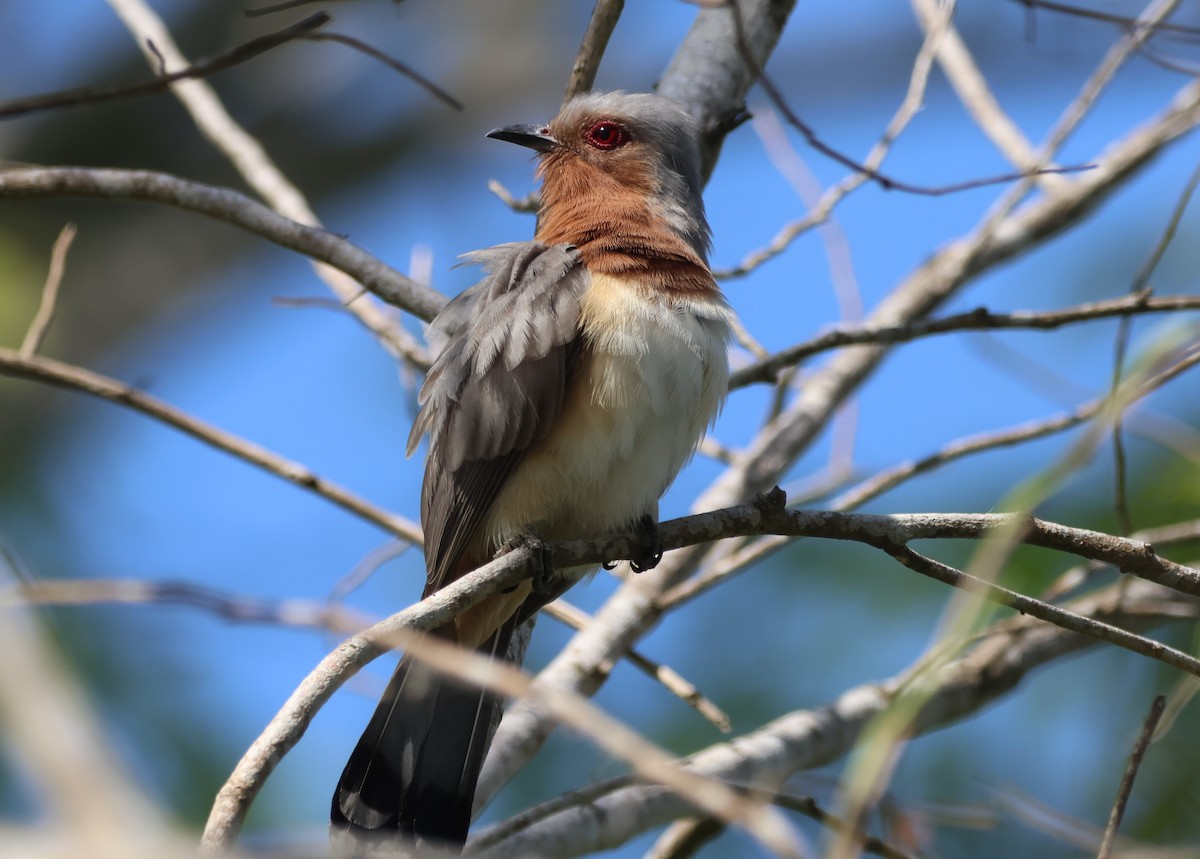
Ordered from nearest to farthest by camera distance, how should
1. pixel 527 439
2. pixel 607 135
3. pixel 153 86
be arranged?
pixel 153 86 < pixel 527 439 < pixel 607 135

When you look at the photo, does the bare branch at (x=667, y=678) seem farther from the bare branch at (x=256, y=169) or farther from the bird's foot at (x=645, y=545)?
the bare branch at (x=256, y=169)

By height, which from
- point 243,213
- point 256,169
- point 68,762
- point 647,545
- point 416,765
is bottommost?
point 68,762

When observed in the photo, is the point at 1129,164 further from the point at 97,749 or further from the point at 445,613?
the point at 97,749

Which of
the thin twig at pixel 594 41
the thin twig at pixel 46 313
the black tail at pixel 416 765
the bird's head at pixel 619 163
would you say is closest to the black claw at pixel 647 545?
the black tail at pixel 416 765

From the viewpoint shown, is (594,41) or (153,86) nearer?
(153,86)

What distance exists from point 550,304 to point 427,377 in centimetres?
56

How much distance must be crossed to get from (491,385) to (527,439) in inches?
8.6

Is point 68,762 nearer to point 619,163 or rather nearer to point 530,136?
point 619,163

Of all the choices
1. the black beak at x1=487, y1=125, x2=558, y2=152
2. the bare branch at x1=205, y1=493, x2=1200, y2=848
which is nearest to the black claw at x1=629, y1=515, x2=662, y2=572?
the bare branch at x1=205, y1=493, x2=1200, y2=848

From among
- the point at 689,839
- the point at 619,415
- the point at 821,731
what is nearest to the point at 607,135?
the point at 619,415

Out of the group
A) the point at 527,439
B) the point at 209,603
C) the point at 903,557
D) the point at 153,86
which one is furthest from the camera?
the point at 527,439

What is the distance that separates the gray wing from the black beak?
1.03 m

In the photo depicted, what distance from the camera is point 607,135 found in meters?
5.12

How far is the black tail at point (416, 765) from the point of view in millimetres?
3748
